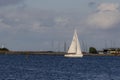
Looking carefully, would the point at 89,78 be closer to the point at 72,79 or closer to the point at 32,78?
the point at 72,79

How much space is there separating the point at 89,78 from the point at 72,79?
423 centimetres

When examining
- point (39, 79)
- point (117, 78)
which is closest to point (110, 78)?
point (117, 78)

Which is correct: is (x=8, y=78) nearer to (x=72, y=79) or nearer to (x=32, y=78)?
(x=32, y=78)

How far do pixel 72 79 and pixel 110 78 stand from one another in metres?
8.61

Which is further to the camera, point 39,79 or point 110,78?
point 110,78

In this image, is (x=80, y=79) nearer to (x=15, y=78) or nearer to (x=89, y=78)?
(x=89, y=78)

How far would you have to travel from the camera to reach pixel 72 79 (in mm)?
91188

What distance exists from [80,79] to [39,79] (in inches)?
312

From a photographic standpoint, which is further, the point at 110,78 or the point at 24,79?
the point at 110,78

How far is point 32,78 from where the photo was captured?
91.5m

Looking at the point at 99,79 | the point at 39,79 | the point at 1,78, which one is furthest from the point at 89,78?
the point at 1,78

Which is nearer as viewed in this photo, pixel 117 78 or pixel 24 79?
pixel 24 79

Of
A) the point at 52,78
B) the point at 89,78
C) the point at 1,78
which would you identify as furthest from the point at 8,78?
the point at 89,78

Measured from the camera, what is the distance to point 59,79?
3548 inches
